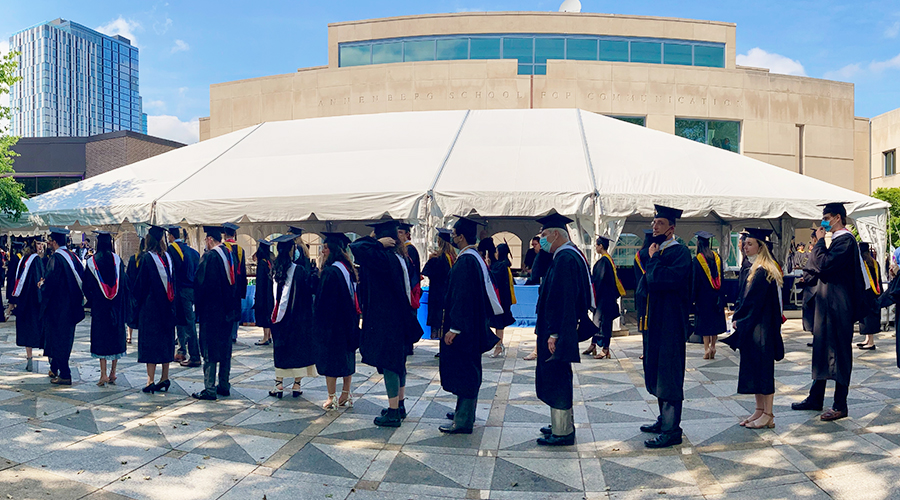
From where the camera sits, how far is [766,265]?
5.09 meters

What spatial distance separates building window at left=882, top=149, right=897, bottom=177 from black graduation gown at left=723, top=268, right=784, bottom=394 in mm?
35837

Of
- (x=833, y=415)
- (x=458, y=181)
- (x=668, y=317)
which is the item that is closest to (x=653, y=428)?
(x=668, y=317)

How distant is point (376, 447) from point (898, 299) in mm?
4792

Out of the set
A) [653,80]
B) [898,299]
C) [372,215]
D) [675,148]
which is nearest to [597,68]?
[653,80]

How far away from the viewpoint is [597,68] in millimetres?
25781

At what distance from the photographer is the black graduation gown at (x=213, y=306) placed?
642 centimetres

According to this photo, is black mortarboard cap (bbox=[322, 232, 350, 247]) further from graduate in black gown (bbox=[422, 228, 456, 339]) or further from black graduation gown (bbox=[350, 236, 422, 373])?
graduate in black gown (bbox=[422, 228, 456, 339])

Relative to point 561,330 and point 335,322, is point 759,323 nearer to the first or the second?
point 561,330

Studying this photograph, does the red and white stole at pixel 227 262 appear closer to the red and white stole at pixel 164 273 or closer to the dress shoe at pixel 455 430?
the red and white stole at pixel 164 273

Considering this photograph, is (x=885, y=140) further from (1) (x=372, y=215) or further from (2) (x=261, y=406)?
(2) (x=261, y=406)

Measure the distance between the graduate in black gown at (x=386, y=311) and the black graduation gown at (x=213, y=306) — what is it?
171cm

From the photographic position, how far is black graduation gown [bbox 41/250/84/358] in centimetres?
698

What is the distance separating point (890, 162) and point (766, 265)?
3669cm

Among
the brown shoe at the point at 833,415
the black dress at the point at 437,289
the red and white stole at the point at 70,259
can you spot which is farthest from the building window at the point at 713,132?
the red and white stole at the point at 70,259
